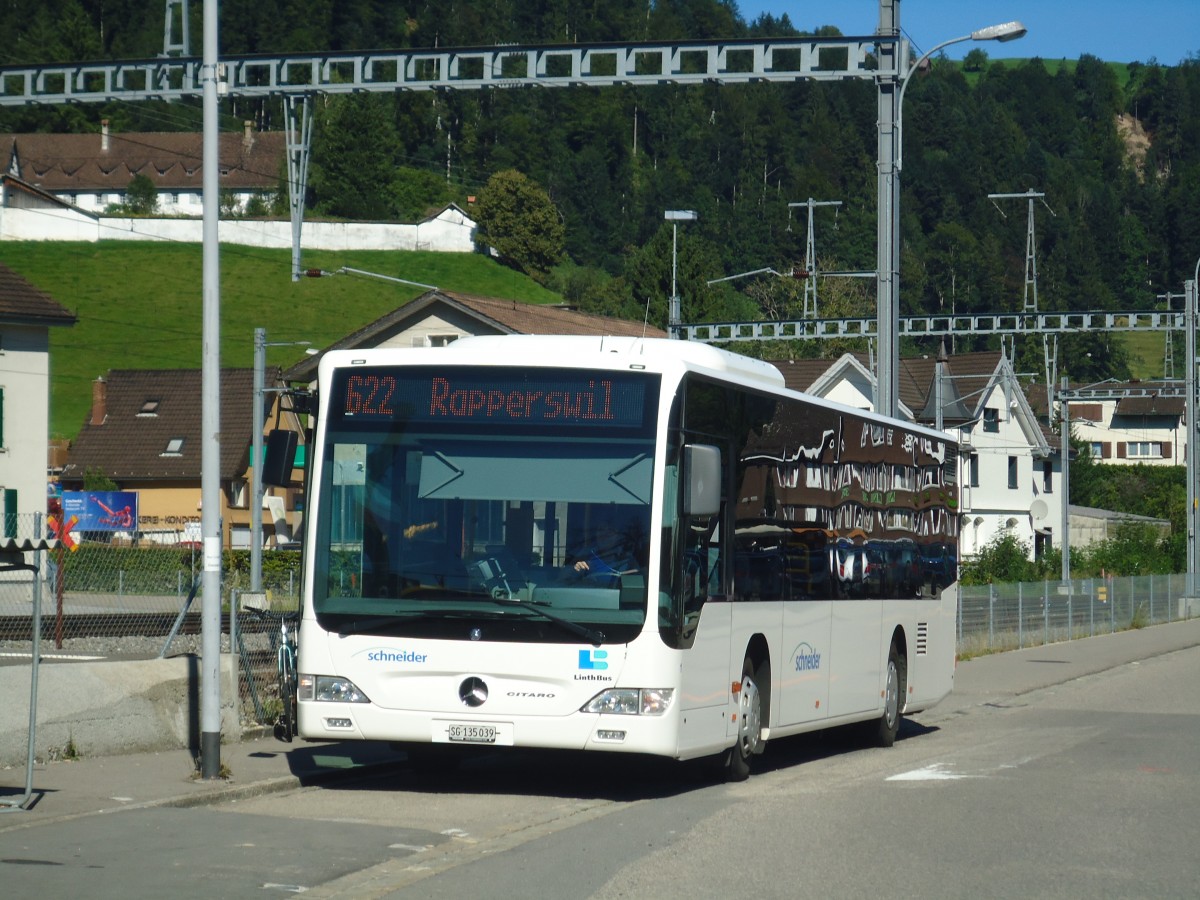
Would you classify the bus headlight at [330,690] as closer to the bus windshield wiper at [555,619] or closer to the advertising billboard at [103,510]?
the bus windshield wiper at [555,619]

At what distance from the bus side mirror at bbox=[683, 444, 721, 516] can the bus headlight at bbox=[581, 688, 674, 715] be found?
1182 mm

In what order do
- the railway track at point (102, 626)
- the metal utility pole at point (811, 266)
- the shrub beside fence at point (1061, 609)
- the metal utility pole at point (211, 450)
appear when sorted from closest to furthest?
the metal utility pole at point (211, 450)
the railway track at point (102, 626)
the shrub beside fence at point (1061, 609)
the metal utility pole at point (811, 266)

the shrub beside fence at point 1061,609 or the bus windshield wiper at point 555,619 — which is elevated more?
the bus windshield wiper at point 555,619

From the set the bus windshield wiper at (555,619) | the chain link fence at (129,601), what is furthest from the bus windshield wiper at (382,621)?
the chain link fence at (129,601)

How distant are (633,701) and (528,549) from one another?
46.2 inches

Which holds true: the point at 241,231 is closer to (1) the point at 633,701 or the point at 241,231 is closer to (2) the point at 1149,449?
(2) the point at 1149,449

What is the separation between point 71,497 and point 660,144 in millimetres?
114585

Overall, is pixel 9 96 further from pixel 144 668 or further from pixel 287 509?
pixel 287 509

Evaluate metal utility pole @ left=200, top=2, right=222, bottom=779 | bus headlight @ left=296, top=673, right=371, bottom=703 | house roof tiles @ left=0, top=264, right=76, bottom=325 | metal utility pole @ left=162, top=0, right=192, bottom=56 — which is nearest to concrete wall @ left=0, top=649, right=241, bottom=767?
metal utility pole @ left=200, top=2, right=222, bottom=779

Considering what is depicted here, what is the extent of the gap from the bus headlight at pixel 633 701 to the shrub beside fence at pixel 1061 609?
20818 millimetres

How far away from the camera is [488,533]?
1189 centimetres

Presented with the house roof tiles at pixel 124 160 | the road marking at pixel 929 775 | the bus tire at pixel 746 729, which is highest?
the house roof tiles at pixel 124 160

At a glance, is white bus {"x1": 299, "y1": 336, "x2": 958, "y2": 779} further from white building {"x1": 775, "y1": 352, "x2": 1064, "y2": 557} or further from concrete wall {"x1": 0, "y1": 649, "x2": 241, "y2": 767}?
white building {"x1": 775, "y1": 352, "x2": 1064, "y2": 557}

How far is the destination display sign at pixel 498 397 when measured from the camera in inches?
479
